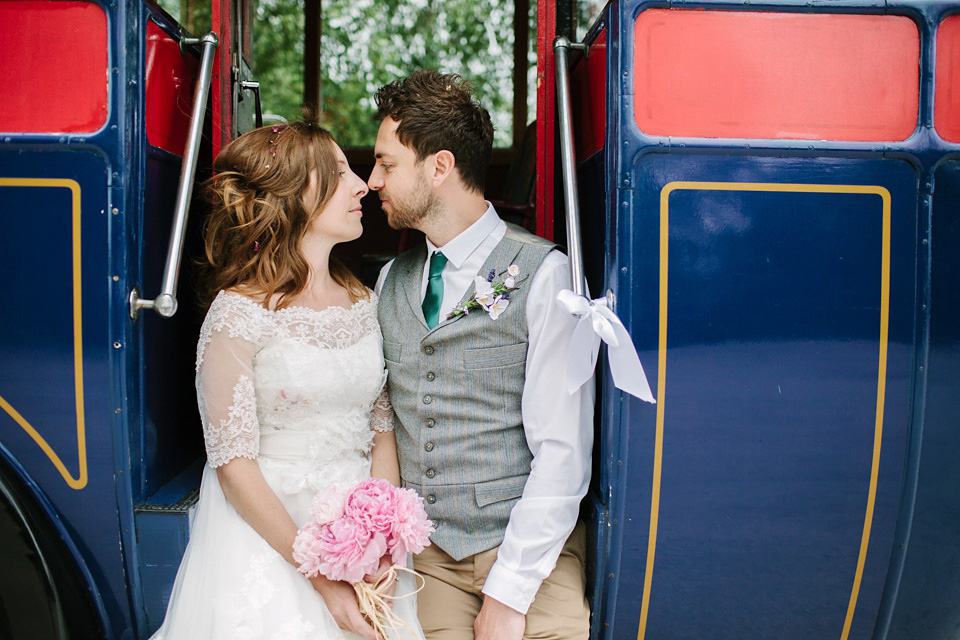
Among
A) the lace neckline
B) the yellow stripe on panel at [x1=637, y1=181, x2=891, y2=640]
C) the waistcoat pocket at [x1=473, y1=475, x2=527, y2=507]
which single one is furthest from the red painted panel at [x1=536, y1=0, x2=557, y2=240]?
the waistcoat pocket at [x1=473, y1=475, x2=527, y2=507]

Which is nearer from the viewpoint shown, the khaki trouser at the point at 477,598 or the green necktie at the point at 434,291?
the khaki trouser at the point at 477,598

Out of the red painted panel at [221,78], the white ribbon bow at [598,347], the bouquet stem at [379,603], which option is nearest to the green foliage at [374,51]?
the red painted panel at [221,78]

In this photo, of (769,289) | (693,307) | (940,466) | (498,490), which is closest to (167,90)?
(498,490)

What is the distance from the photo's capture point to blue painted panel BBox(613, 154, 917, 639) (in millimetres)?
1764

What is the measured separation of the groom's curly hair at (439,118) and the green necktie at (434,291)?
225mm

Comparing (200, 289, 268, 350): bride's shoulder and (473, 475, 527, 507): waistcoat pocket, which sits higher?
(200, 289, 268, 350): bride's shoulder

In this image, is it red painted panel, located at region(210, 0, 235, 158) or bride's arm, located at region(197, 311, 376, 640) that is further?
red painted panel, located at region(210, 0, 235, 158)

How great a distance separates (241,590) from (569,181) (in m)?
1.15

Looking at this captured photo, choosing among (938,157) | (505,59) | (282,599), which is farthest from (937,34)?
(505,59)

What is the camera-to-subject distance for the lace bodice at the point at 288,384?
1.71 m

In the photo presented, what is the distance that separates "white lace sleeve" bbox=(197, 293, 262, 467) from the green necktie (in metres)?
0.41

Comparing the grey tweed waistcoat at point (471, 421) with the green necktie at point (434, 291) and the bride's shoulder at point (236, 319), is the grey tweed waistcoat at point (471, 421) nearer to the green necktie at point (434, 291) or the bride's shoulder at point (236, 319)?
the green necktie at point (434, 291)

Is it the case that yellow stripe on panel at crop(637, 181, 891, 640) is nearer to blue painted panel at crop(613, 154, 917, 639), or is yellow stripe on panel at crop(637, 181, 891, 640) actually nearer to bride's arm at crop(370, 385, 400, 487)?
blue painted panel at crop(613, 154, 917, 639)

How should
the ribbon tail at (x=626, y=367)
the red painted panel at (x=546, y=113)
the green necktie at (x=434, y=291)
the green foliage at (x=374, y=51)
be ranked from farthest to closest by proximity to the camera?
the green foliage at (x=374, y=51), the red painted panel at (x=546, y=113), the green necktie at (x=434, y=291), the ribbon tail at (x=626, y=367)
